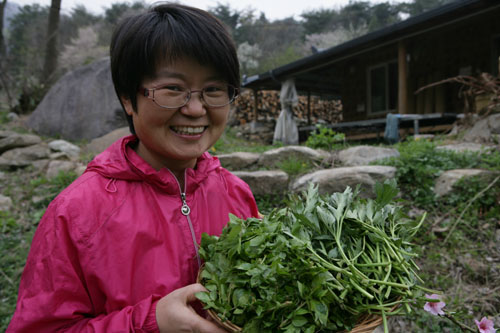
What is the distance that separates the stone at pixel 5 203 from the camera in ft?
14.8

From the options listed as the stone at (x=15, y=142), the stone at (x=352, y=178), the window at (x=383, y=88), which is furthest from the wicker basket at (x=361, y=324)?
the window at (x=383, y=88)

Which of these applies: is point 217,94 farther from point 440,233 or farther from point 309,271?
point 440,233

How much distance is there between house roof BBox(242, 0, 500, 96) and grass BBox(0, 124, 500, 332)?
425cm

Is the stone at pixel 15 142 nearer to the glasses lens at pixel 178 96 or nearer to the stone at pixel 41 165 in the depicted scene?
the stone at pixel 41 165

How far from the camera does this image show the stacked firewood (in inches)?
596

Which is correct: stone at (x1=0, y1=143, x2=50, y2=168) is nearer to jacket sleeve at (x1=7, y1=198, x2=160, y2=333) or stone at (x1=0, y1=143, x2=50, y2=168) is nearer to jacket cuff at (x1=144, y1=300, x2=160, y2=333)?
jacket sleeve at (x1=7, y1=198, x2=160, y2=333)

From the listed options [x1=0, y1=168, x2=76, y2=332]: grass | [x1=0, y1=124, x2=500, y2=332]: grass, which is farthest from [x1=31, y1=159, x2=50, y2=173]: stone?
[x1=0, y1=124, x2=500, y2=332]: grass

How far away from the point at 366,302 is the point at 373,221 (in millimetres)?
259

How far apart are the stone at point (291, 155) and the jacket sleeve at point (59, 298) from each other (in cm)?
421

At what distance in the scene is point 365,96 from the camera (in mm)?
11594

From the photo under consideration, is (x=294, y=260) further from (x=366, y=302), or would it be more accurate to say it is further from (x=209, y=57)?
(x=209, y=57)

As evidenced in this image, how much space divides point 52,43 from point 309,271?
16.4 meters

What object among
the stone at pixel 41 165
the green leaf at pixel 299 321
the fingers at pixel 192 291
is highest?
the fingers at pixel 192 291

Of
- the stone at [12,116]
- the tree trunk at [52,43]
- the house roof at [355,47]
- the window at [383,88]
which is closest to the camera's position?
the house roof at [355,47]
